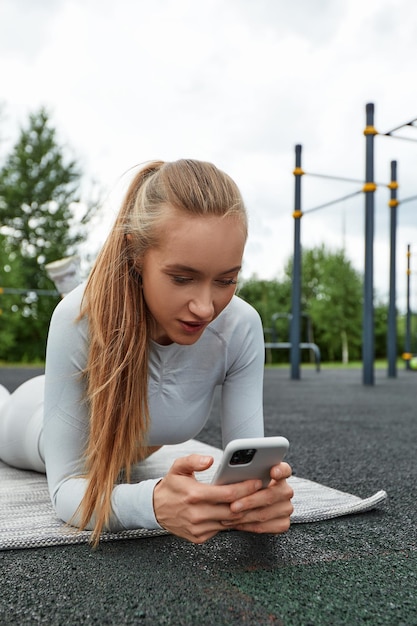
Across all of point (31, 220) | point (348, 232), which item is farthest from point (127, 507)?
point (31, 220)

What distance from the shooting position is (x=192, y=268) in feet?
3.12

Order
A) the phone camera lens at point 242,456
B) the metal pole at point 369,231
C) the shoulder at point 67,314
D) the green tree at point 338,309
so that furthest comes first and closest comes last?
the green tree at point 338,309, the metal pole at point 369,231, the shoulder at point 67,314, the phone camera lens at point 242,456

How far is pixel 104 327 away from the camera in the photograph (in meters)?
1.09

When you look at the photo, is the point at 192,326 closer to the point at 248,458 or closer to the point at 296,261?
the point at 248,458

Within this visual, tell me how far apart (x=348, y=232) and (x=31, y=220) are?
9.47m

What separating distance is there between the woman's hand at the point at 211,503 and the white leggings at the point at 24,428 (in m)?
0.72

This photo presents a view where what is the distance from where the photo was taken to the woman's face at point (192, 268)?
3.12 feet

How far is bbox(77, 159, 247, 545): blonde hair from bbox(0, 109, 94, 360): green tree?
14.3 meters

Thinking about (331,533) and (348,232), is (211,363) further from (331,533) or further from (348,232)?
(348,232)

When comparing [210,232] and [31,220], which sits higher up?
[31,220]

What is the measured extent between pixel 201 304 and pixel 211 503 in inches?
12.2

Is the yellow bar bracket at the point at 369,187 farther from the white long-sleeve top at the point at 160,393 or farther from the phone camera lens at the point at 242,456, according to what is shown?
the phone camera lens at the point at 242,456

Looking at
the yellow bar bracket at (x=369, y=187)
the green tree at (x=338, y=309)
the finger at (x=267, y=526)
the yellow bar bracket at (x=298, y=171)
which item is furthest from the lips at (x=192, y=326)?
the green tree at (x=338, y=309)

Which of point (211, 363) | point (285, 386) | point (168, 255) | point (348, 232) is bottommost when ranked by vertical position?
point (285, 386)
